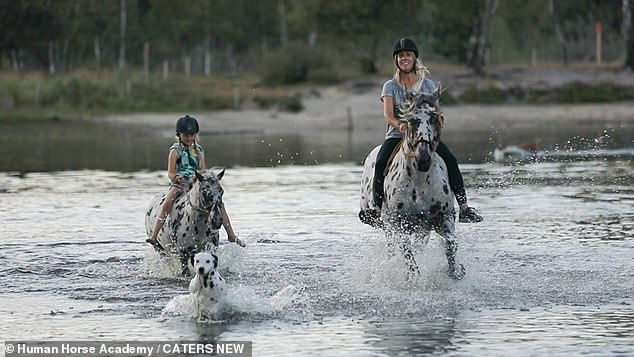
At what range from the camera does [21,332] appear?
1159cm

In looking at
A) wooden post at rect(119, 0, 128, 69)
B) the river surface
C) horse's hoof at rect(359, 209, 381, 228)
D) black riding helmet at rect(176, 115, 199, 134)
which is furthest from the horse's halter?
wooden post at rect(119, 0, 128, 69)

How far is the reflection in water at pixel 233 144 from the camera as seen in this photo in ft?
109

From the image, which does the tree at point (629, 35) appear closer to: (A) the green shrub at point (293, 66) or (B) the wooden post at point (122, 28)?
(A) the green shrub at point (293, 66)

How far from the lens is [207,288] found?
38.7 ft

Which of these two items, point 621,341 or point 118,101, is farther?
point 118,101

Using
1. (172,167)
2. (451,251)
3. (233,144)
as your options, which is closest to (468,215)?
(451,251)

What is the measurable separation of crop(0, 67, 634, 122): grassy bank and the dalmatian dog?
128ft

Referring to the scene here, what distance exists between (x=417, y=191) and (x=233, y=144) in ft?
90.4

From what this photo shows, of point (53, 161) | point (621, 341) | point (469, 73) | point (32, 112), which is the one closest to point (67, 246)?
point (621, 341)

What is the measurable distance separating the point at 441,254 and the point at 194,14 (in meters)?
65.7

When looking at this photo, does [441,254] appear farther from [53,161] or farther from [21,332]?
[53,161]

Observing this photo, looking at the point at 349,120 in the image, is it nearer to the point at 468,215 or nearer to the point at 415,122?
the point at 468,215

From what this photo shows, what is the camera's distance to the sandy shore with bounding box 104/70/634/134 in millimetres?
48188

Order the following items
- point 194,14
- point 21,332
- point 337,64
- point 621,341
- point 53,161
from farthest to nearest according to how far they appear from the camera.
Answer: point 194,14, point 337,64, point 53,161, point 21,332, point 621,341
